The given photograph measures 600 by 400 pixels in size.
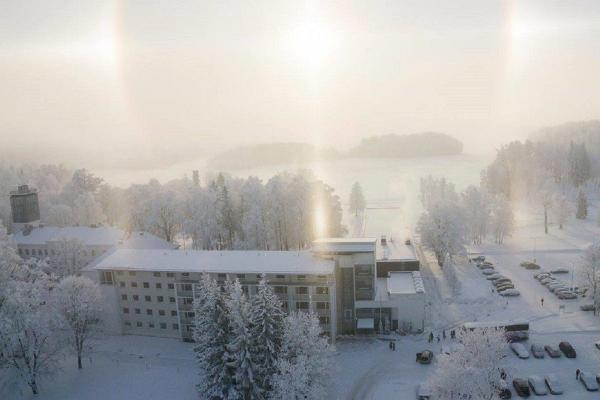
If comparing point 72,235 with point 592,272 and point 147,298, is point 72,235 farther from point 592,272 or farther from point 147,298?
point 592,272

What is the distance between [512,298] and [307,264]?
2304 centimetres

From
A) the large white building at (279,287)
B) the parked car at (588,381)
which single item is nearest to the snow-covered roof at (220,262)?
the large white building at (279,287)

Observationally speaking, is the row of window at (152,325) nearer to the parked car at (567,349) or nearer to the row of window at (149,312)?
the row of window at (149,312)

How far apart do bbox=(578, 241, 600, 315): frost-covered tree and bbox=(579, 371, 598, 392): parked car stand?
12918mm

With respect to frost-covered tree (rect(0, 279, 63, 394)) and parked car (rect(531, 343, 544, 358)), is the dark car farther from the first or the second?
frost-covered tree (rect(0, 279, 63, 394))

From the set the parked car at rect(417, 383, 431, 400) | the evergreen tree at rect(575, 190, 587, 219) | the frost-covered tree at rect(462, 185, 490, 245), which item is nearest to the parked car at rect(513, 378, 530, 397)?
the parked car at rect(417, 383, 431, 400)

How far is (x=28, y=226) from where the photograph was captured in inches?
2665

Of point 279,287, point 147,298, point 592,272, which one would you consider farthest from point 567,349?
point 147,298

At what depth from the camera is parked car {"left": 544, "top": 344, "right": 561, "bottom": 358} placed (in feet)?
121

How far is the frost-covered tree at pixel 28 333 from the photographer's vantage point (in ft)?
113

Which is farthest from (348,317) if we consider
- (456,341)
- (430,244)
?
(430,244)

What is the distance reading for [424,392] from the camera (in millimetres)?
33156

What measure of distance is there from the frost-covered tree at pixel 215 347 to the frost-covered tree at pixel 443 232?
3601 cm

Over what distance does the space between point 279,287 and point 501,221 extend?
45174mm
